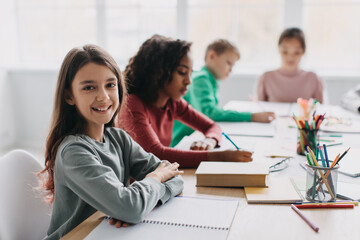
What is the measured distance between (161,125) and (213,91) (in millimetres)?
775

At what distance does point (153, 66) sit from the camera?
1694 millimetres

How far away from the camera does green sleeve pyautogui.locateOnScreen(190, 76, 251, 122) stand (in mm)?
2176

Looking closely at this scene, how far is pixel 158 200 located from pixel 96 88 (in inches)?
14.5

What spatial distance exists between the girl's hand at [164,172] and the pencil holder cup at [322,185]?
1.27ft

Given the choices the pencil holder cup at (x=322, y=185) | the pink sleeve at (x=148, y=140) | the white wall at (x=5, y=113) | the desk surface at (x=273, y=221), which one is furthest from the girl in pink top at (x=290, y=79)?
the white wall at (x=5, y=113)

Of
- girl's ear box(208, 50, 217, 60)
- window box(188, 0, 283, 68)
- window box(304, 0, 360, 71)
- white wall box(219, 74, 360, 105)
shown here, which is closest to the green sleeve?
girl's ear box(208, 50, 217, 60)

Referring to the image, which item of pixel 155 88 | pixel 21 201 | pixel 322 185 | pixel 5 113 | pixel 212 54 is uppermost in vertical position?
pixel 212 54

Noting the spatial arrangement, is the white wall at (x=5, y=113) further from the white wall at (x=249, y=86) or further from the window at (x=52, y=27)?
the white wall at (x=249, y=86)

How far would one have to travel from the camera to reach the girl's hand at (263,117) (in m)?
2.14

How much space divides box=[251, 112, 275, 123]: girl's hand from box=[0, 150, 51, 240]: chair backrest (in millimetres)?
1219

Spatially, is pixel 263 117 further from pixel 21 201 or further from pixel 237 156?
pixel 21 201

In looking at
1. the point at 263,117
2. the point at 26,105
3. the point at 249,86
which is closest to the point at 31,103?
the point at 26,105

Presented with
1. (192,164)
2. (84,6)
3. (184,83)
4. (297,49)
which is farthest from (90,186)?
(84,6)

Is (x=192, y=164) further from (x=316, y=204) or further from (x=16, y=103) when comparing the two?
(x=16, y=103)
